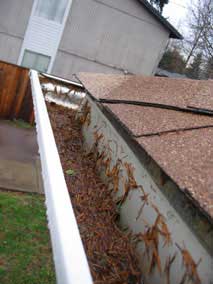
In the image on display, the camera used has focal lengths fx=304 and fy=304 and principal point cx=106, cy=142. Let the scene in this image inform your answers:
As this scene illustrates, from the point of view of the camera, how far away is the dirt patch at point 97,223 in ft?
3.79

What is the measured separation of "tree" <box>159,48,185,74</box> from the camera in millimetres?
34406

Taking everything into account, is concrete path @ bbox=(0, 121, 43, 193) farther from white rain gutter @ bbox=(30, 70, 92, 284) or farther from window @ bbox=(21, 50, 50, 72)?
white rain gutter @ bbox=(30, 70, 92, 284)

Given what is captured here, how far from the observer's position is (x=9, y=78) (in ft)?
35.6

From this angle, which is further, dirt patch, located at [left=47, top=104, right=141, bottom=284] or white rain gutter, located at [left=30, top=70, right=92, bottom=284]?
dirt patch, located at [left=47, top=104, right=141, bottom=284]

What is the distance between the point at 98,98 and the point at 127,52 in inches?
530

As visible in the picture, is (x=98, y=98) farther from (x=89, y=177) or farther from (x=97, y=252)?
(x=97, y=252)

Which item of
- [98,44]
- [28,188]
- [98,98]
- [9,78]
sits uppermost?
[98,44]

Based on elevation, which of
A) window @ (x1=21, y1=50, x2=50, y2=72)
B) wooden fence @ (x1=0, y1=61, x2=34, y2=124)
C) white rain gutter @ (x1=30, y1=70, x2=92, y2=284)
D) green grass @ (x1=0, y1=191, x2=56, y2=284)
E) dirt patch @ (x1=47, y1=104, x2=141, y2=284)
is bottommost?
green grass @ (x1=0, y1=191, x2=56, y2=284)

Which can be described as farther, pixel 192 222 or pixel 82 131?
pixel 82 131

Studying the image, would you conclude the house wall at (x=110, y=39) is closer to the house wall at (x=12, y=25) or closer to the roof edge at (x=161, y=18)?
the roof edge at (x=161, y=18)

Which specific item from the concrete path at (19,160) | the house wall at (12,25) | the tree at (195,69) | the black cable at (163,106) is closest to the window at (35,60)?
the house wall at (12,25)

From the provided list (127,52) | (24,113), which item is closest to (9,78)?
(24,113)

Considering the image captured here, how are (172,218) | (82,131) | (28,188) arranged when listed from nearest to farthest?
(172,218)
(82,131)
(28,188)

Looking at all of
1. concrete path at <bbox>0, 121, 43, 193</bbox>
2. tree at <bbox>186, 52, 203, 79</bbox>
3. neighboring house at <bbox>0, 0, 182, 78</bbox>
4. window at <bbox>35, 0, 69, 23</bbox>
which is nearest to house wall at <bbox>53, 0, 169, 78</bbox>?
neighboring house at <bbox>0, 0, 182, 78</bbox>
